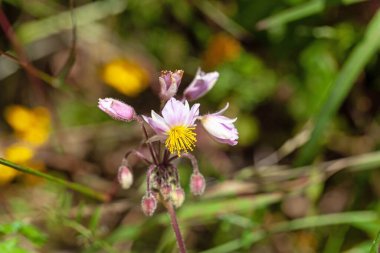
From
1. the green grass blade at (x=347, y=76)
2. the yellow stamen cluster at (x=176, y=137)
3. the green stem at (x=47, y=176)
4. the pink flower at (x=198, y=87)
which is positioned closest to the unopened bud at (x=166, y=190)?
the yellow stamen cluster at (x=176, y=137)

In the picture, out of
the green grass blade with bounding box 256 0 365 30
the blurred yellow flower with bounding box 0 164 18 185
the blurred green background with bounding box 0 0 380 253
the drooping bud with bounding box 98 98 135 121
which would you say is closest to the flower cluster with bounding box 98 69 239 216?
the drooping bud with bounding box 98 98 135 121

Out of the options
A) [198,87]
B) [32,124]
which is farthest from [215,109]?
[198,87]

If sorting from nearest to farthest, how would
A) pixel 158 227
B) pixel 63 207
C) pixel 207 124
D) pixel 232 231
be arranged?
pixel 207 124
pixel 63 207
pixel 232 231
pixel 158 227

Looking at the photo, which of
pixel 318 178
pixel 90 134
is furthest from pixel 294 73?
pixel 90 134

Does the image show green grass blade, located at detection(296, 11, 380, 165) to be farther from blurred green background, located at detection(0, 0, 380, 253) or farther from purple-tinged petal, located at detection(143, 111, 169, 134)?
purple-tinged petal, located at detection(143, 111, 169, 134)

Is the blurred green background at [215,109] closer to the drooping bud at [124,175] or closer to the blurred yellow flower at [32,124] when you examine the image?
the blurred yellow flower at [32,124]

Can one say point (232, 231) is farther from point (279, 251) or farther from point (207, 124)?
point (207, 124)

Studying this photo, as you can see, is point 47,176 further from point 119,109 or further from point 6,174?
point 6,174
